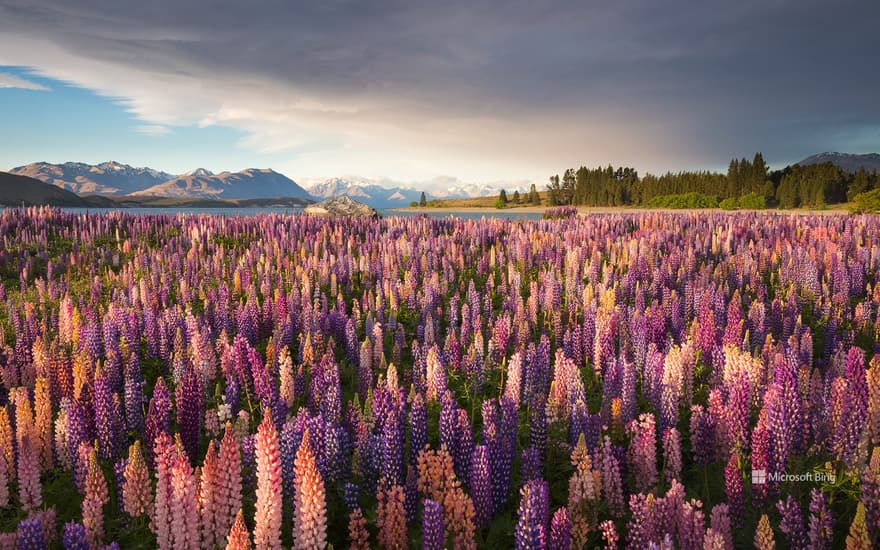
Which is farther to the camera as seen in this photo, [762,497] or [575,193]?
[575,193]

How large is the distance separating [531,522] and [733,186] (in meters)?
117

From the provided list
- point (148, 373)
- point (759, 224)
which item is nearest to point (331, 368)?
point (148, 373)

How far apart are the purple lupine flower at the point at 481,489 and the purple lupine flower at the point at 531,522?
70 cm

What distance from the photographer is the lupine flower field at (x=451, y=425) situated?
344 centimetres

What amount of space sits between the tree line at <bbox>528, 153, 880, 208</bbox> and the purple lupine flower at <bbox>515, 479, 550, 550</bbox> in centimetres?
7442

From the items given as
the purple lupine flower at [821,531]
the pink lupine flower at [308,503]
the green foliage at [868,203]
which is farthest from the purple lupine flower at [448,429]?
the green foliage at [868,203]

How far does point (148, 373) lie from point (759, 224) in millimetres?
21599

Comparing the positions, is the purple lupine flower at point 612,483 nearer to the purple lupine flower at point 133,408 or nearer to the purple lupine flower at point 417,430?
the purple lupine flower at point 417,430

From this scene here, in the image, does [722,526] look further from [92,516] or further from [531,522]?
[92,516]

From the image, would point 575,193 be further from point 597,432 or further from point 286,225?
point 597,432

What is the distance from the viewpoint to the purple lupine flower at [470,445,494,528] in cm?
400

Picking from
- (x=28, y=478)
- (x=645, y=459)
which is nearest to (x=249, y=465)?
(x=28, y=478)

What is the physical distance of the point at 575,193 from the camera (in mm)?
140375

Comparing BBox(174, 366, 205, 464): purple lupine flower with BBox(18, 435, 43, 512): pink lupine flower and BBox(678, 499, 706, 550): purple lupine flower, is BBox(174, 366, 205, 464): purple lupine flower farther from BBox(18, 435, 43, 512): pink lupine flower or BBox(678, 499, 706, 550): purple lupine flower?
BBox(678, 499, 706, 550): purple lupine flower
